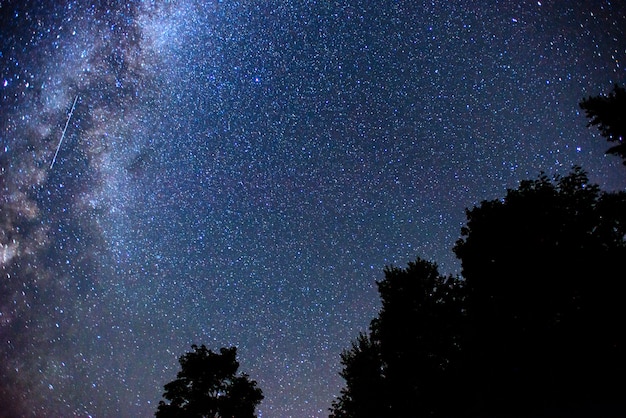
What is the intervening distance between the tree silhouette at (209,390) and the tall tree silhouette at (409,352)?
6.78 meters

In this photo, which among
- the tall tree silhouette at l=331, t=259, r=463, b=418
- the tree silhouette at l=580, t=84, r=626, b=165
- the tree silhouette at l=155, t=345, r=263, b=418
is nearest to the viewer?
the tree silhouette at l=580, t=84, r=626, b=165

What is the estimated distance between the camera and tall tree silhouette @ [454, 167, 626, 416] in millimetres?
14086

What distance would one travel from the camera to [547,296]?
51.2ft

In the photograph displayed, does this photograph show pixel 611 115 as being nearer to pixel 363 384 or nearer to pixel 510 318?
pixel 510 318

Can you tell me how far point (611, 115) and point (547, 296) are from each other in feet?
26.6

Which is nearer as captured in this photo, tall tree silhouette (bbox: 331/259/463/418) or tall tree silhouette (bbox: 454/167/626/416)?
tall tree silhouette (bbox: 454/167/626/416)

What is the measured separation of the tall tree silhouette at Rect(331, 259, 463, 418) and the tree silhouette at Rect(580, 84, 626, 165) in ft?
33.6

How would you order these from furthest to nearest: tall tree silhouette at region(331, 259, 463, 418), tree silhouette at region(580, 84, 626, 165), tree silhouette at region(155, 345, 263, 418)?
tree silhouette at region(155, 345, 263, 418) → tall tree silhouette at region(331, 259, 463, 418) → tree silhouette at region(580, 84, 626, 165)

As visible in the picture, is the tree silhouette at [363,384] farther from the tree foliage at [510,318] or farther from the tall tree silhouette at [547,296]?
the tall tree silhouette at [547,296]

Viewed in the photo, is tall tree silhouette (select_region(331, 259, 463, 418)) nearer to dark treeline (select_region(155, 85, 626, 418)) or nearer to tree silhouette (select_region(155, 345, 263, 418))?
dark treeline (select_region(155, 85, 626, 418))

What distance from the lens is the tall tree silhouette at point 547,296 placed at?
1409 cm

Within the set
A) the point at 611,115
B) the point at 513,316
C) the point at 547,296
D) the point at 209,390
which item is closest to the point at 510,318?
the point at 513,316

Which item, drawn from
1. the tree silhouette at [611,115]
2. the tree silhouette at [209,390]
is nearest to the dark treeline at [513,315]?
the tree silhouette at [611,115]

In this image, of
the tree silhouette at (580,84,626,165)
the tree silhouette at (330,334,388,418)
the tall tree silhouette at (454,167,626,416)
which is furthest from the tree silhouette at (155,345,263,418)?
the tree silhouette at (580,84,626,165)
